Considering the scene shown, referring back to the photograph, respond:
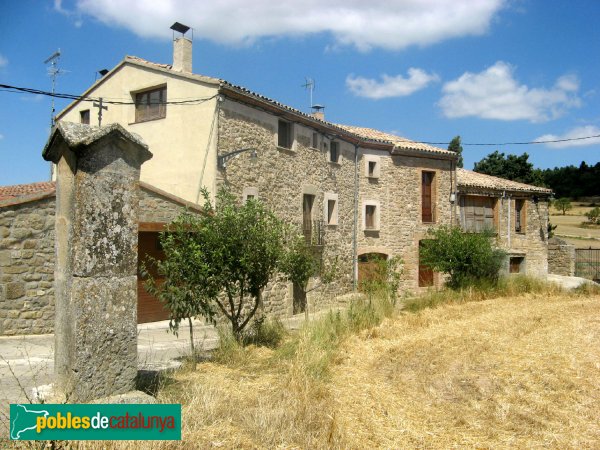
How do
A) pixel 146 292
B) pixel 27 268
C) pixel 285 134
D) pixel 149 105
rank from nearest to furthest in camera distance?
pixel 27 268 → pixel 146 292 → pixel 149 105 → pixel 285 134

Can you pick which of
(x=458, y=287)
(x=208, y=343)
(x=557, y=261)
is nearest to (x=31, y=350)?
(x=208, y=343)

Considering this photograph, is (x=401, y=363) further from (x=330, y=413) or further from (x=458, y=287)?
(x=458, y=287)

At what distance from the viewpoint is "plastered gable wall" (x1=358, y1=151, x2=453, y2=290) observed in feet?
62.3

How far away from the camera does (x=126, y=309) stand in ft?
12.9

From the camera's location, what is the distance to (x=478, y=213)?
70.8 feet

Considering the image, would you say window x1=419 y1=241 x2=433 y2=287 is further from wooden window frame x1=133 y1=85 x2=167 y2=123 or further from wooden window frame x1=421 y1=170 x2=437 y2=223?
wooden window frame x1=133 y1=85 x2=167 y2=123

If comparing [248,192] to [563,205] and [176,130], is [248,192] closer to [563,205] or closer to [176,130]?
[176,130]

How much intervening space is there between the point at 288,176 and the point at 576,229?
108ft

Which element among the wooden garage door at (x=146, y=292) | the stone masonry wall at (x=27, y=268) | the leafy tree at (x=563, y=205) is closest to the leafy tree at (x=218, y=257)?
the stone masonry wall at (x=27, y=268)

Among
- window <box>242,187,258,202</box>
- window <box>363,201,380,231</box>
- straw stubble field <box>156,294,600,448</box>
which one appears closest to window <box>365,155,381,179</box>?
window <box>363,201,380,231</box>

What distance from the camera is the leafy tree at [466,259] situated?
1472cm

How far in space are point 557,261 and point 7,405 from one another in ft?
85.1

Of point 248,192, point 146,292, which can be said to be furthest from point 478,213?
point 146,292

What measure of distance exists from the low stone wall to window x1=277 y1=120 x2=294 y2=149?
17.1 metres
